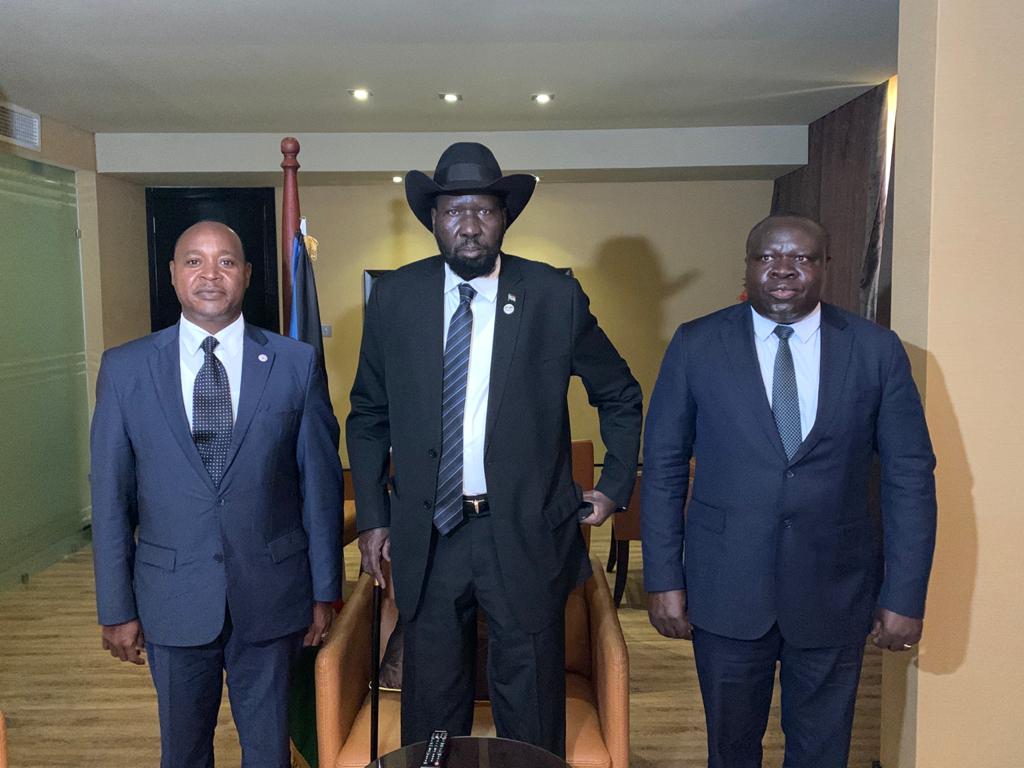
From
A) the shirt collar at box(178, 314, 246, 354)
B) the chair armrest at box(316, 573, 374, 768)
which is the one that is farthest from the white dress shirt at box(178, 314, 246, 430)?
the chair armrest at box(316, 573, 374, 768)

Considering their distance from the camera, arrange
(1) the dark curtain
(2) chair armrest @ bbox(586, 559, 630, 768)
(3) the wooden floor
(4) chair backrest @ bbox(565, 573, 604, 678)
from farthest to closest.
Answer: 1. (1) the dark curtain
2. (3) the wooden floor
3. (4) chair backrest @ bbox(565, 573, 604, 678)
4. (2) chair armrest @ bbox(586, 559, 630, 768)

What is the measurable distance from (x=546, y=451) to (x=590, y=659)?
2.81ft

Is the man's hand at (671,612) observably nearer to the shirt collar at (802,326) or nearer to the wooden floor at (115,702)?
the shirt collar at (802,326)

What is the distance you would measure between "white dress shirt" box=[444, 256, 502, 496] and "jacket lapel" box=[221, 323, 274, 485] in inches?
16.1

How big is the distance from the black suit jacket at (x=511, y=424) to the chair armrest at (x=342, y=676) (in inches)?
9.4

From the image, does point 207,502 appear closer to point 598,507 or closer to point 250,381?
point 250,381

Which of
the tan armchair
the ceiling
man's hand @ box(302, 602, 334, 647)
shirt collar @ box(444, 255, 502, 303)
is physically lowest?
the tan armchair

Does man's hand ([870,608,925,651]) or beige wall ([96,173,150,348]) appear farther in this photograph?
beige wall ([96,173,150,348])

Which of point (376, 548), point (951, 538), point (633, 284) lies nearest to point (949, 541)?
point (951, 538)

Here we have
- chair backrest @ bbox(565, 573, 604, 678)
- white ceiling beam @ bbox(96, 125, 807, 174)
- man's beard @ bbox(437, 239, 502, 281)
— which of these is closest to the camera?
man's beard @ bbox(437, 239, 502, 281)

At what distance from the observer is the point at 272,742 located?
201 centimetres

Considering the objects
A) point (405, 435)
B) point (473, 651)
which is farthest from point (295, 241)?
point (473, 651)

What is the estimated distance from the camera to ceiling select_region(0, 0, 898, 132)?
10.9ft

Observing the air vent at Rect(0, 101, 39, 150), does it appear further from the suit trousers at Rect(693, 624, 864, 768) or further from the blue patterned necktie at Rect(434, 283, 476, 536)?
the suit trousers at Rect(693, 624, 864, 768)
